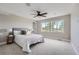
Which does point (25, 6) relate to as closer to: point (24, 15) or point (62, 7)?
point (24, 15)

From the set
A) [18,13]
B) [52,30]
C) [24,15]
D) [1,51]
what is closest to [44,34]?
[52,30]

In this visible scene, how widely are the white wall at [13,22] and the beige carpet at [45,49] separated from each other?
43 cm

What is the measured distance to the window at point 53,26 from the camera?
72.9 inches

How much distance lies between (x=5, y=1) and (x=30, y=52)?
1171 mm

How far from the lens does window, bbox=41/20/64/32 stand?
185 cm

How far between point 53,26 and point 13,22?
881mm

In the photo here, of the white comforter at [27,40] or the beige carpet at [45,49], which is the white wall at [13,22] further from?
the beige carpet at [45,49]

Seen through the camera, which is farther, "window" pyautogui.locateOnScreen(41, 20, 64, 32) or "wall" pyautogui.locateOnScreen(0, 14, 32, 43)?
"window" pyautogui.locateOnScreen(41, 20, 64, 32)

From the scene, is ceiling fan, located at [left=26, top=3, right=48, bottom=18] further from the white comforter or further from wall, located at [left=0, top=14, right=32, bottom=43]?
the white comforter

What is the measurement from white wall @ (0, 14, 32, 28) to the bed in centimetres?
22

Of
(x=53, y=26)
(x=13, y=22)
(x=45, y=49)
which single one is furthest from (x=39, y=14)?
(x=45, y=49)

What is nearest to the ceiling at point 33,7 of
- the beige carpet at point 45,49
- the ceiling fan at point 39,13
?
the ceiling fan at point 39,13

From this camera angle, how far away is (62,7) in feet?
5.66

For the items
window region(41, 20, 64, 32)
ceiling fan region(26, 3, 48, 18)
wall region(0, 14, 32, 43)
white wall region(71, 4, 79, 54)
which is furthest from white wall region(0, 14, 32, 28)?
white wall region(71, 4, 79, 54)
